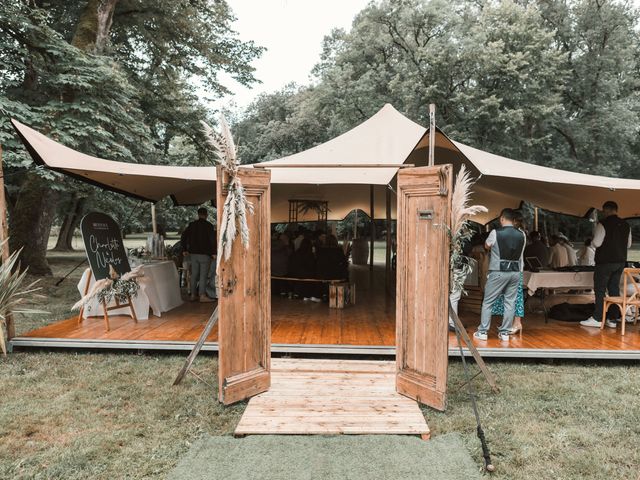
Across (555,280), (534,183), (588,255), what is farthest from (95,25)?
(588,255)

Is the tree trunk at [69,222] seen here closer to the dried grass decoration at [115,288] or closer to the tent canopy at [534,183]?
Result: the dried grass decoration at [115,288]

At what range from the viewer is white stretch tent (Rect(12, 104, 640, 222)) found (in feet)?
16.5

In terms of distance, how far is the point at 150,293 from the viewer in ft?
20.7

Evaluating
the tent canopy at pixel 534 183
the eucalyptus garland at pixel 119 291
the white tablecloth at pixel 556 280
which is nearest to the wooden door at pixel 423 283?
the tent canopy at pixel 534 183

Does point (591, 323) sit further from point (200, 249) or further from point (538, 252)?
point (200, 249)

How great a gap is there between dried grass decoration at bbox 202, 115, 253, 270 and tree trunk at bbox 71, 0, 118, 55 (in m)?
8.44

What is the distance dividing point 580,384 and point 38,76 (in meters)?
10.4

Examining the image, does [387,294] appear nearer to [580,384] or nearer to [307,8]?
[580,384]

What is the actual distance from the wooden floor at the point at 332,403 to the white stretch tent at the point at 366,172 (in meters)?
1.89

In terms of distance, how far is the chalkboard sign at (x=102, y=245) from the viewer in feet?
18.9

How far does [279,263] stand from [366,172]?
9.56 ft

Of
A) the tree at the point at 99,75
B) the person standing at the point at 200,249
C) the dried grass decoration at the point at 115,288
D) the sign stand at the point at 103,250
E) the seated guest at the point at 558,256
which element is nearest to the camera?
the dried grass decoration at the point at 115,288

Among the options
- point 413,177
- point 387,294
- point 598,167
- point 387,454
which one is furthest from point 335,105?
point 387,454

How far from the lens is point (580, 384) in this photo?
4.20 m
